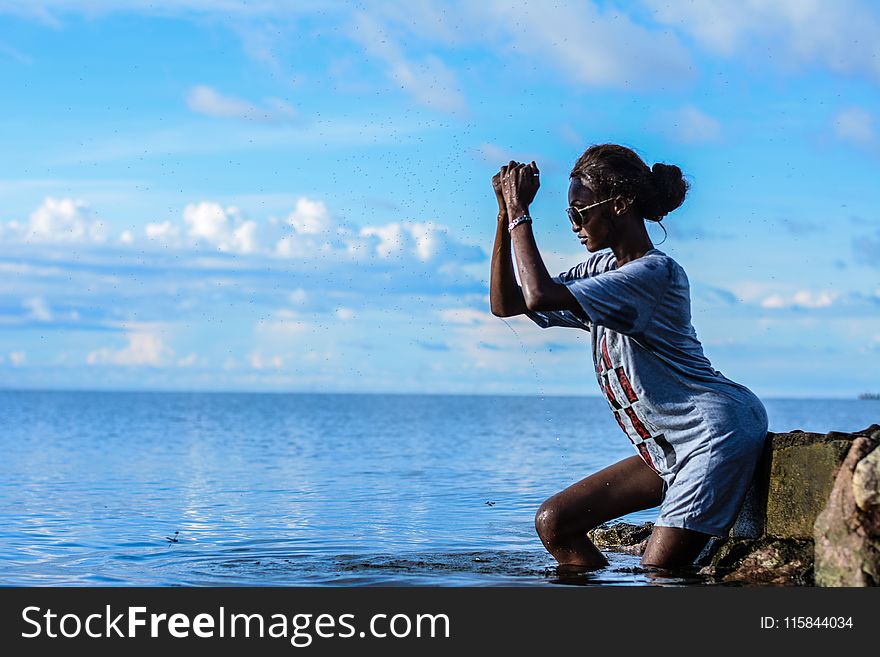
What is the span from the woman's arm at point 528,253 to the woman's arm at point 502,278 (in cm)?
10

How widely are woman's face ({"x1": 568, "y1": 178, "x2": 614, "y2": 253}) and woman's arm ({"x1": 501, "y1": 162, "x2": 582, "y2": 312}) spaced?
248 millimetres

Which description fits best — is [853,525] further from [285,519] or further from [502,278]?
[285,519]

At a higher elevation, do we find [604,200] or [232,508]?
[604,200]

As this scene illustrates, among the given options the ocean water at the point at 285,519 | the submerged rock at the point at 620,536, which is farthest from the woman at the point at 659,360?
the submerged rock at the point at 620,536

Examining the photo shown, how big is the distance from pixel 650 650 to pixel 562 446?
81.1ft

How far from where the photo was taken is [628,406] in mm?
5809

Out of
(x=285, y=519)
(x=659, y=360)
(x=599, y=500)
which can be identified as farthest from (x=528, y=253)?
(x=285, y=519)

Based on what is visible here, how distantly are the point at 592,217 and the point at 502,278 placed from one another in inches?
22.5

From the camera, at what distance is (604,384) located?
19.5 feet

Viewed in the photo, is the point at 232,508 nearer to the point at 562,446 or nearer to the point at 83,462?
the point at 83,462

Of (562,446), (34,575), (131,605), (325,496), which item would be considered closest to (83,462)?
(325,496)

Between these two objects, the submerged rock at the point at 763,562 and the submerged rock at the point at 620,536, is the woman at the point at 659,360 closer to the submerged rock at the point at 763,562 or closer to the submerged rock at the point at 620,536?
the submerged rock at the point at 763,562

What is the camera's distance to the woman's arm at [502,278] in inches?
224

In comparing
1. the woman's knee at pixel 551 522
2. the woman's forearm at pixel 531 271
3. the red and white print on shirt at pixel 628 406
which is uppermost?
the woman's forearm at pixel 531 271
